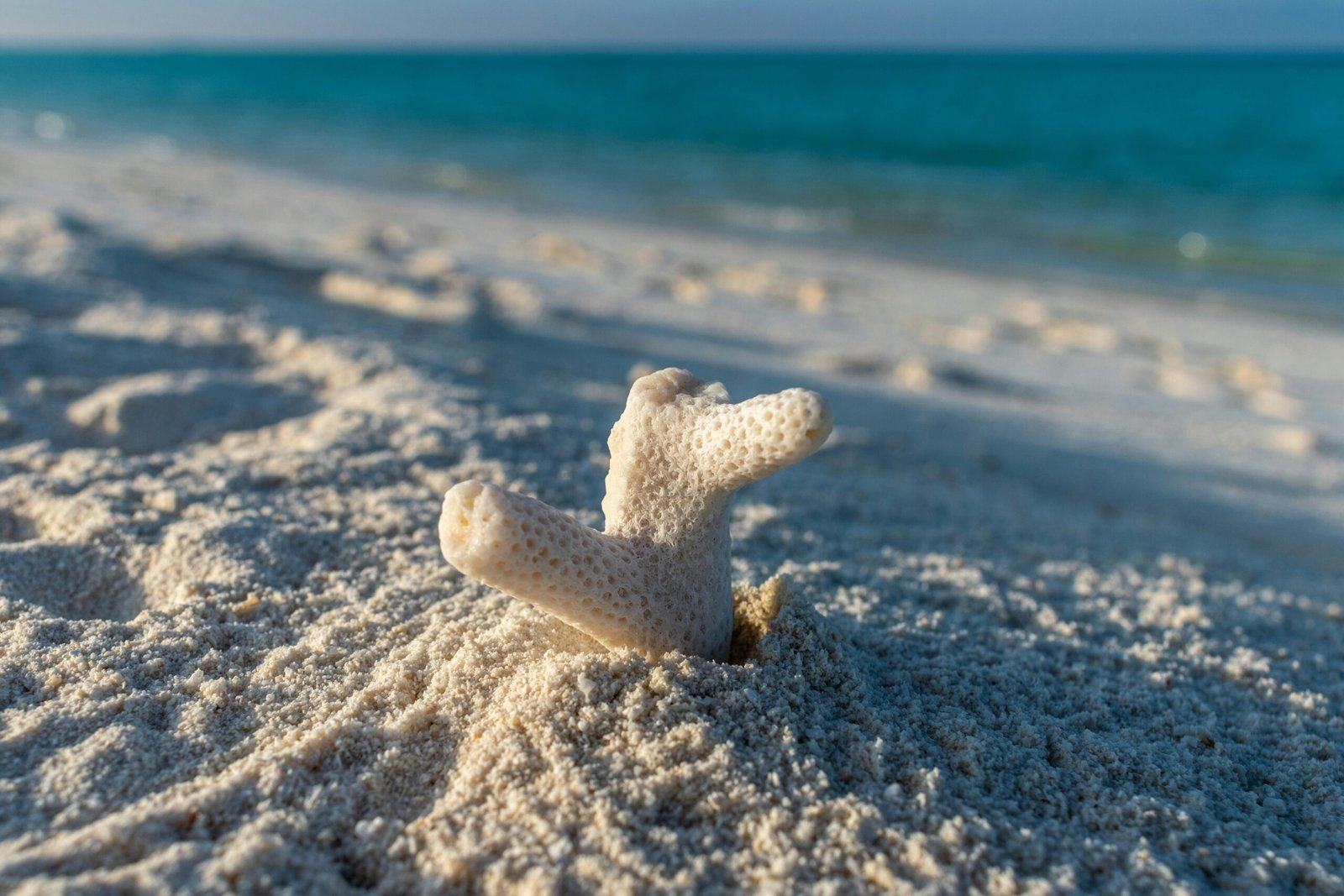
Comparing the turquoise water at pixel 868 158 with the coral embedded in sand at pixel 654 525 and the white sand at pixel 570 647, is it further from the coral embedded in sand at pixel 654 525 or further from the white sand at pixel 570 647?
the coral embedded in sand at pixel 654 525

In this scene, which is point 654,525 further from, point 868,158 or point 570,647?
point 868,158

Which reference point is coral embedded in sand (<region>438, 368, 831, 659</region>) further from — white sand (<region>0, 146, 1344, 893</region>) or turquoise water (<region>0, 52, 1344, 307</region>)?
turquoise water (<region>0, 52, 1344, 307</region>)

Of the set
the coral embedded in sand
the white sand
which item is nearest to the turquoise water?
the white sand

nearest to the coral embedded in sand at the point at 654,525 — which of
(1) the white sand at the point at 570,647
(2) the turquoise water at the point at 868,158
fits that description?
(1) the white sand at the point at 570,647

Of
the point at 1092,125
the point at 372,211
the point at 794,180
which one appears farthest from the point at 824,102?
the point at 372,211

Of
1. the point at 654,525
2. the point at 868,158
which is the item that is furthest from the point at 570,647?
the point at 868,158

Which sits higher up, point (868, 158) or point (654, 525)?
point (868, 158)
